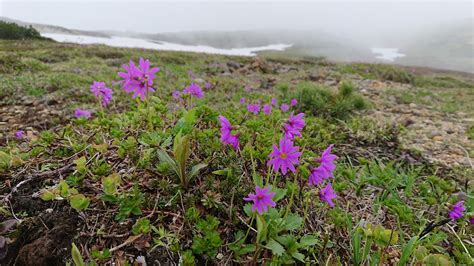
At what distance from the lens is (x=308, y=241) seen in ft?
5.64

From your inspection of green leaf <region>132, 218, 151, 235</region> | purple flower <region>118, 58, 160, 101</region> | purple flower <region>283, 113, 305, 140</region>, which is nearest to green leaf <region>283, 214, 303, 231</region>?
purple flower <region>283, 113, 305, 140</region>

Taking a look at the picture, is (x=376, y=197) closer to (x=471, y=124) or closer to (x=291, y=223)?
(x=291, y=223)

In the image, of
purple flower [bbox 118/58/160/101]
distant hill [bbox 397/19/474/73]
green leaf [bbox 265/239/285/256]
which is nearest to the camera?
green leaf [bbox 265/239/285/256]

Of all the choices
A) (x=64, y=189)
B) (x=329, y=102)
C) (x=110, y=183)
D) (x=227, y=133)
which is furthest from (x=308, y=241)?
(x=329, y=102)

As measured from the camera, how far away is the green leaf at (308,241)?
1.70 metres

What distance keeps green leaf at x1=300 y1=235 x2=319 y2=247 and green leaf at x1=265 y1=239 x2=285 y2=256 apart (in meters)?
0.16

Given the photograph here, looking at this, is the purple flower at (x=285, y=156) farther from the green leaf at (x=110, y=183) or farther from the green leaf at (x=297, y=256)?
the green leaf at (x=110, y=183)

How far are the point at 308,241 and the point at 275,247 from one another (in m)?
0.23

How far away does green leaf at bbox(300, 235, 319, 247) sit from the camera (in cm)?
170

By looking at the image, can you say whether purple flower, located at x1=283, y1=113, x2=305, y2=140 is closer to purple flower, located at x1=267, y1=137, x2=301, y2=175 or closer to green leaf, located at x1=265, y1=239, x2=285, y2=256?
purple flower, located at x1=267, y1=137, x2=301, y2=175

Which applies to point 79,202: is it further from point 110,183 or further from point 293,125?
point 293,125

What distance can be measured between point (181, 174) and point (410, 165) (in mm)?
3015

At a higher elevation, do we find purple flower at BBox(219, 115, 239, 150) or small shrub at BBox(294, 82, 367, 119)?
purple flower at BBox(219, 115, 239, 150)

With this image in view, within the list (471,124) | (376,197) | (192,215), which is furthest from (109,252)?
(471,124)
